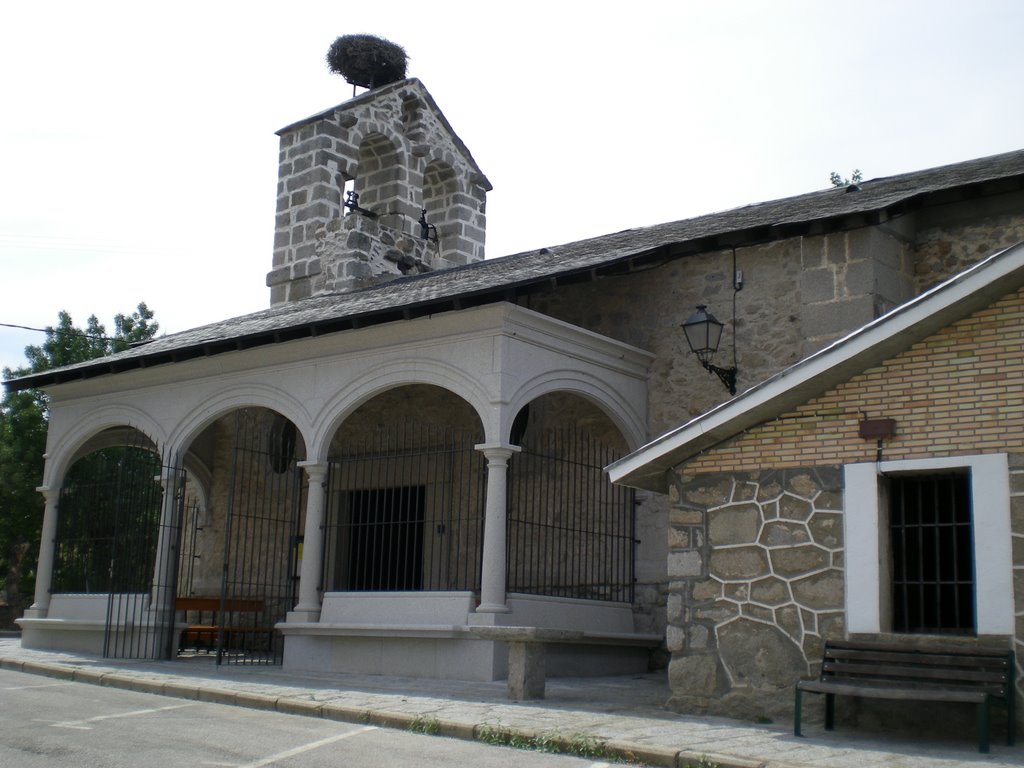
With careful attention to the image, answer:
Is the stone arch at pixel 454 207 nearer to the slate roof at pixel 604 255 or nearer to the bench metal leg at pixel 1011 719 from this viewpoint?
the slate roof at pixel 604 255

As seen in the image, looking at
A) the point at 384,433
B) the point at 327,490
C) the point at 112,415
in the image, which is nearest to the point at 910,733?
the point at 327,490

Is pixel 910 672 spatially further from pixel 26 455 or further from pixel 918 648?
pixel 26 455

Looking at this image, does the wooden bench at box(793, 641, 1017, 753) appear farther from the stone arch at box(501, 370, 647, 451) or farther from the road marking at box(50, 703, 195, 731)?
the road marking at box(50, 703, 195, 731)

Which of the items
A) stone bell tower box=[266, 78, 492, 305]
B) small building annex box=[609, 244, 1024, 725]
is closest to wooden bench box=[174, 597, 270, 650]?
stone bell tower box=[266, 78, 492, 305]

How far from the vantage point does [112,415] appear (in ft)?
48.1

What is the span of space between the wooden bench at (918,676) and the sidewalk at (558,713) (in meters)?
0.24

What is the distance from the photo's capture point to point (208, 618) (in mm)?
16422

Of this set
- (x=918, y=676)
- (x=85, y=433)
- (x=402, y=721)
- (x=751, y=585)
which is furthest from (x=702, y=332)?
(x=85, y=433)

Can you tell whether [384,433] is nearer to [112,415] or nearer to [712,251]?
[112,415]

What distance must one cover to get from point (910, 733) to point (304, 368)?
24.1 feet

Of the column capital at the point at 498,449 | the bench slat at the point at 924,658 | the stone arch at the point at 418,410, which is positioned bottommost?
the bench slat at the point at 924,658

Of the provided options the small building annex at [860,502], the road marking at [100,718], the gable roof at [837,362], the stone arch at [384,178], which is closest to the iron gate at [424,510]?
the road marking at [100,718]

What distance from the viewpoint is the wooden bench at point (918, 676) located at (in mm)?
6945

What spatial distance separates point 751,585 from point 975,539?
4.99 feet
